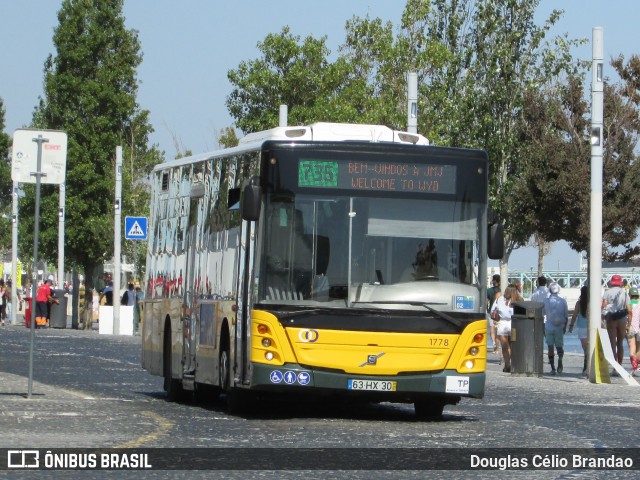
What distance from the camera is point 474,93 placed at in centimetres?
5138

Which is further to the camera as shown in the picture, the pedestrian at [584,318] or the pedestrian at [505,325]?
the pedestrian at [505,325]

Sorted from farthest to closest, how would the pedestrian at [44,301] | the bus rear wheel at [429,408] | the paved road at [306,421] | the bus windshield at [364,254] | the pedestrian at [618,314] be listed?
the pedestrian at [44,301], the pedestrian at [618,314], the bus rear wheel at [429,408], the bus windshield at [364,254], the paved road at [306,421]

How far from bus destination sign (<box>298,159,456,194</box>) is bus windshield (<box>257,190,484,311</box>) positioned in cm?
14

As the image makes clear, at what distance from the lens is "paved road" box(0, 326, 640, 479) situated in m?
15.4

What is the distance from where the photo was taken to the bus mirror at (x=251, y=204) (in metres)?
18.3

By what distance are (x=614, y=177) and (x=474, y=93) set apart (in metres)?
10.2

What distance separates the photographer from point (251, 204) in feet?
60.3

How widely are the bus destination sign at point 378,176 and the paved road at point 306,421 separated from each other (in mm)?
2476

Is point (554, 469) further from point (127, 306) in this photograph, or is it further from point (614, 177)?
point (127, 306)

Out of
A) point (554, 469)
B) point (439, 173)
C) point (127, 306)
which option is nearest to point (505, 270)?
point (127, 306)

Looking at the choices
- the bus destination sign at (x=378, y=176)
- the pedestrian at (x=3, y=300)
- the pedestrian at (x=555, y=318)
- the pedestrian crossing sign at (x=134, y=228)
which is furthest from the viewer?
the pedestrian at (x=3, y=300)

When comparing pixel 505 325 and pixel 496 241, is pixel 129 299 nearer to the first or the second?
pixel 505 325

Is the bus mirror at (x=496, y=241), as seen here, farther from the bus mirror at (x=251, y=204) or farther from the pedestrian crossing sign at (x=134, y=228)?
the pedestrian crossing sign at (x=134, y=228)

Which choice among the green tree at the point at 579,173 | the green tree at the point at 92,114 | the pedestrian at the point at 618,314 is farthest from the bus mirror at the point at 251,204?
the green tree at the point at 92,114
